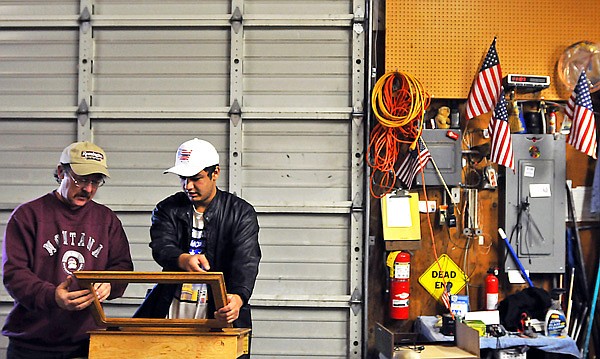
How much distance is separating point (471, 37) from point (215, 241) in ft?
9.82

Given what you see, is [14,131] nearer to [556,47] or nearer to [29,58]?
[29,58]

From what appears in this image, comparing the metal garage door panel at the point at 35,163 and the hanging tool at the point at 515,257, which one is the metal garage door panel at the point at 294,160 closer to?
the hanging tool at the point at 515,257

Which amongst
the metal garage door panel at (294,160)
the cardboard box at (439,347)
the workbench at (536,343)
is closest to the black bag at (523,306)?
the workbench at (536,343)

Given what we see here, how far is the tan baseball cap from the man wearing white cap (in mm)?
359

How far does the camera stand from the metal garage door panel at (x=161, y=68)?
17.0 feet

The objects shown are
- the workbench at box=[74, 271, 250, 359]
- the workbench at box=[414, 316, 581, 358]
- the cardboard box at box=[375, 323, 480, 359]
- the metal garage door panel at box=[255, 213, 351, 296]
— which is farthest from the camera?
the metal garage door panel at box=[255, 213, 351, 296]

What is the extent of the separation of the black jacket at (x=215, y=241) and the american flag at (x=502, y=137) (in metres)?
2.35

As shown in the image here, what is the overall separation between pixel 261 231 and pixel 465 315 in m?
1.66

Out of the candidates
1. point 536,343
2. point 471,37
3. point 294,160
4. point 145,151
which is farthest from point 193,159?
point 471,37

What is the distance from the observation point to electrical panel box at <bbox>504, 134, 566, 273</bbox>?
5.21 m

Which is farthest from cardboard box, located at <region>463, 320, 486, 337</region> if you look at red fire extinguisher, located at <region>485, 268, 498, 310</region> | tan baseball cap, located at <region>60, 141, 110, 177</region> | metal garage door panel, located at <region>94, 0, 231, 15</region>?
metal garage door panel, located at <region>94, 0, 231, 15</region>

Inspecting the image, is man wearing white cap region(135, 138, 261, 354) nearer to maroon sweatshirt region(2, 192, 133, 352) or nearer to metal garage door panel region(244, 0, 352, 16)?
maroon sweatshirt region(2, 192, 133, 352)

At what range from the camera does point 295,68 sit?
5.16 m

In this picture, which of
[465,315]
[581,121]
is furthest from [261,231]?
[581,121]
